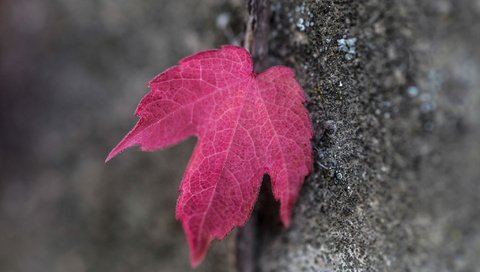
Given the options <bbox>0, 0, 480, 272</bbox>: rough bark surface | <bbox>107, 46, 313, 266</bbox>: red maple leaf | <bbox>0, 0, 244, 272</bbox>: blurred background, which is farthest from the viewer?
<bbox>0, 0, 244, 272</bbox>: blurred background

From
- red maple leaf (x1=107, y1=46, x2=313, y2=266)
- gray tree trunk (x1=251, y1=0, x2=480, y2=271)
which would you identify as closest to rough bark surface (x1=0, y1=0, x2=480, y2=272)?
gray tree trunk (x1=251, y1=0, x2=480, y2=271)

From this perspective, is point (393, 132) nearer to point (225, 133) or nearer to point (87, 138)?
point (225, 133)

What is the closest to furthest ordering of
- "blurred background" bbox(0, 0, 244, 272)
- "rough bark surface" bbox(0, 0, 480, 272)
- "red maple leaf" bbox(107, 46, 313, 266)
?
1. "red maple leaf" bbox(107, 46, 313, 266)
2. "rough bark surface" bbox(0, 0, 480, 272)
3. "blurred background" bbox(0, 0, 244, 272)

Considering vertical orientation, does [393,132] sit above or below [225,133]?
below

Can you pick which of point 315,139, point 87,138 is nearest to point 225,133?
point 315,139

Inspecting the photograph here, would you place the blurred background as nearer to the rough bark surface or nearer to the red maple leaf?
the rough bark surface

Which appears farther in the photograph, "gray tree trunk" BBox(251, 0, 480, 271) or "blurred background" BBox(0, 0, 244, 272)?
"blurred background" BBox(0, 0, 244, 272)
